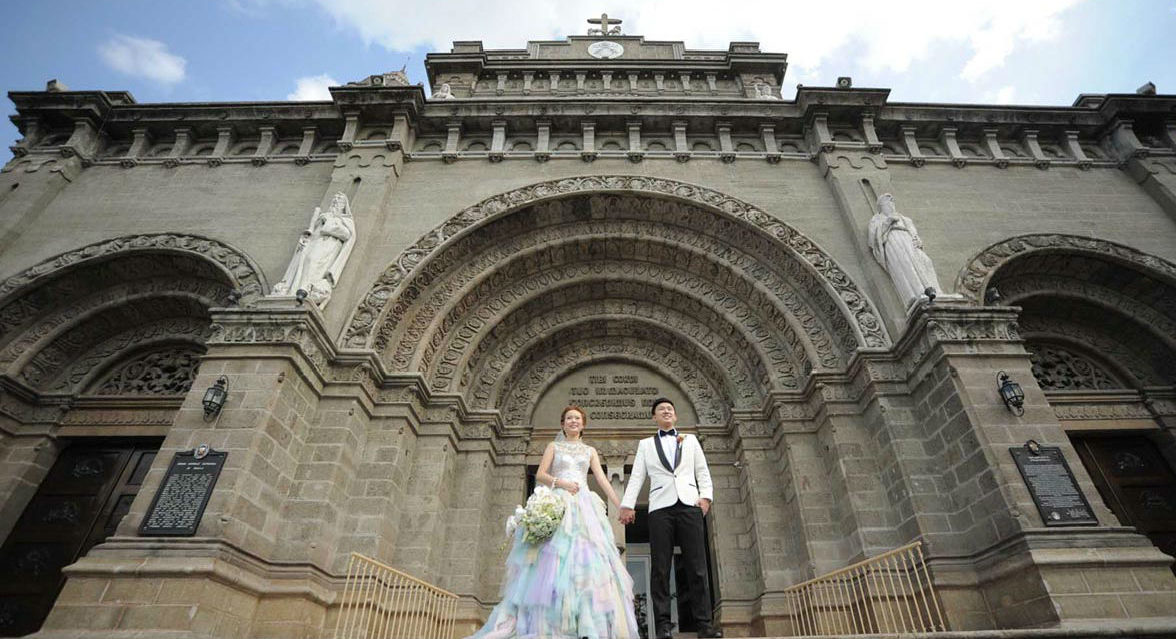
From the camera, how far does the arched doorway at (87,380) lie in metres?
9.34

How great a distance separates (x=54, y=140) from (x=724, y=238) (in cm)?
1598

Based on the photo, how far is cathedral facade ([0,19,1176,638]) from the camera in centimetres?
727

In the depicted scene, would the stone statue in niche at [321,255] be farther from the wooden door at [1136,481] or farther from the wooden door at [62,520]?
the wooden door at [1136,481]

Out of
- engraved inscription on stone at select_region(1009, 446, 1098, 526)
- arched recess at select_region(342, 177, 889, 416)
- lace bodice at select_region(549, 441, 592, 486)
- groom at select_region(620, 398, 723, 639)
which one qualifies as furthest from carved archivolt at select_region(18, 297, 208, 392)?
engraved inscription on stone at select_region(1009, 446, 1098, 526)

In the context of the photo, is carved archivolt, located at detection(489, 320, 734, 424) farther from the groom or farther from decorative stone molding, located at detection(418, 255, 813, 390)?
the groom

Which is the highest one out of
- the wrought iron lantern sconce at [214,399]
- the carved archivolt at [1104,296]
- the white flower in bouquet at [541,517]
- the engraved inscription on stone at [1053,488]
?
the carved archivolt at [1104,296]

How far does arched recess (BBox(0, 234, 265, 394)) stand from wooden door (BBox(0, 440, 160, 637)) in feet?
4.21

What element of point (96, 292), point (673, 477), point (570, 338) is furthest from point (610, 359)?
point (96, 292)

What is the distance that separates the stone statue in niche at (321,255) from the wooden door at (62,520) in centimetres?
458

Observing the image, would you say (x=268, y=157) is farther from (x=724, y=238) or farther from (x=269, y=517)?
(x=724, y=238)

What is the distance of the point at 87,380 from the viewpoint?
1069cm

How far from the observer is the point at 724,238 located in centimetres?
1184

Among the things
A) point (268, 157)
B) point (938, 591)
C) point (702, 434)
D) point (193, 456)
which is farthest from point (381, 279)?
point (938, 591)

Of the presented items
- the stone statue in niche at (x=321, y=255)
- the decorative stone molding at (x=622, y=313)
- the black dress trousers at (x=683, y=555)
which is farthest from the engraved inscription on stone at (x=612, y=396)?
the black dress trousers at (x=683, y=555)
